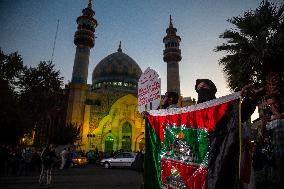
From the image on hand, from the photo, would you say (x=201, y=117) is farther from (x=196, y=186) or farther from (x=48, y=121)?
(x=48, y=121)

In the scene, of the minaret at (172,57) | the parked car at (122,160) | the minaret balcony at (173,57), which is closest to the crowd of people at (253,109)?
the parked car at (122,160)

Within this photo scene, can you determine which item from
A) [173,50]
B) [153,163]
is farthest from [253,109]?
[173,50]

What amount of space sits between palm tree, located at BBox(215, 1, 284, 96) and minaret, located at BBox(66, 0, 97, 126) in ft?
94.7

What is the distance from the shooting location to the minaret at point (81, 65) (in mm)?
37938

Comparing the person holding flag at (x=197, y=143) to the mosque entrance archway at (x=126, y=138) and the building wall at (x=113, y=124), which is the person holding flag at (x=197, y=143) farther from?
the mosque entrance archway at (x=126, y=138)

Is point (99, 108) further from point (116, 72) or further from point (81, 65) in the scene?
point (116, 72)

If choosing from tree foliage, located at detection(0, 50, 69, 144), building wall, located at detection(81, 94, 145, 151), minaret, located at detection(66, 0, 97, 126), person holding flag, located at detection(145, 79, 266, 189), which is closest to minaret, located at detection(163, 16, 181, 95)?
building wall, located at detection(81, 94, 145, 151)

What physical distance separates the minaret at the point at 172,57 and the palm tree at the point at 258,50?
33.4 m

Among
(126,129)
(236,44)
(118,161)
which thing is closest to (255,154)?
(236,44)

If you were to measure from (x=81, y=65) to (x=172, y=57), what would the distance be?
17.3m

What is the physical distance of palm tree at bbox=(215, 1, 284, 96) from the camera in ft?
36.0

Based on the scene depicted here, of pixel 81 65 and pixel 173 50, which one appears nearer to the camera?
pixel 81 65

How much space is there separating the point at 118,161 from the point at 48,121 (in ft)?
74.6

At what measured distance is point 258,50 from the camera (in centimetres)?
1127
